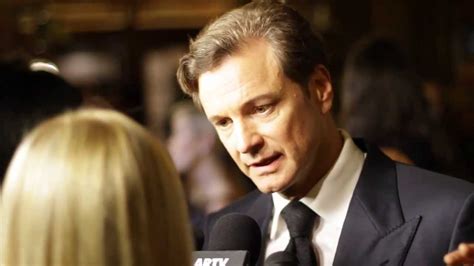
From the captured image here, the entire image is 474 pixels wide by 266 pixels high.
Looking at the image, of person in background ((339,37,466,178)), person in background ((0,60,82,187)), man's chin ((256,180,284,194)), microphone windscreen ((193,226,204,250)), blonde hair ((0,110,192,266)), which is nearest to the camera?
blonde hair ((0,110,192,266))

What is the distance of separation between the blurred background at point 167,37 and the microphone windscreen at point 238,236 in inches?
102

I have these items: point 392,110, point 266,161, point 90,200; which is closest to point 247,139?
point 266,161

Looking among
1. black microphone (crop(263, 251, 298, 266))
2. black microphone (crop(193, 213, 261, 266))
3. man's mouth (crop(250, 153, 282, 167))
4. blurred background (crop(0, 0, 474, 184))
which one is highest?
blurred background (crop(0, 0, 474, 184))

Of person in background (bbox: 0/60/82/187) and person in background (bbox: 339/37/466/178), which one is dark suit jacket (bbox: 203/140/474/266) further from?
person in background (bbox: 339/37/466/178)

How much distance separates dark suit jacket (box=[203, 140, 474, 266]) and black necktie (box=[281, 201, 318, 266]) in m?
0.05

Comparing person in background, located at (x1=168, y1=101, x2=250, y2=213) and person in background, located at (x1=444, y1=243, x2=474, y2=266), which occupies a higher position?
person in background, located at (x1=168, y1=101, x2=250, y2=213)

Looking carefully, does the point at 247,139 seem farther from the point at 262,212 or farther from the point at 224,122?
the point at 262,212

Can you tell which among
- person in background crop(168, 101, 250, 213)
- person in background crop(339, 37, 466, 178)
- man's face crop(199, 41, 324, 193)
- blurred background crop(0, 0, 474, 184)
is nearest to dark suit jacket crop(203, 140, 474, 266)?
man's face crop(199, 41, 324, 193)

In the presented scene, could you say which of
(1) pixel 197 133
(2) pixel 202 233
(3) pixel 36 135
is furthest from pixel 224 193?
(3) pixel 36 135

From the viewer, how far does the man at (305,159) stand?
228cm

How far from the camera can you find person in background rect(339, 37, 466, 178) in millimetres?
3506

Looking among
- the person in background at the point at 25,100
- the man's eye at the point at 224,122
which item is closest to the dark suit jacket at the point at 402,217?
the man's eye at the point at 224,122

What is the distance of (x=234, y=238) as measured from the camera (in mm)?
2326

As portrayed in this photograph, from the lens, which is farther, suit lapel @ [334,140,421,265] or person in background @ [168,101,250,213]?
person in background @ [168,101,250,213]
